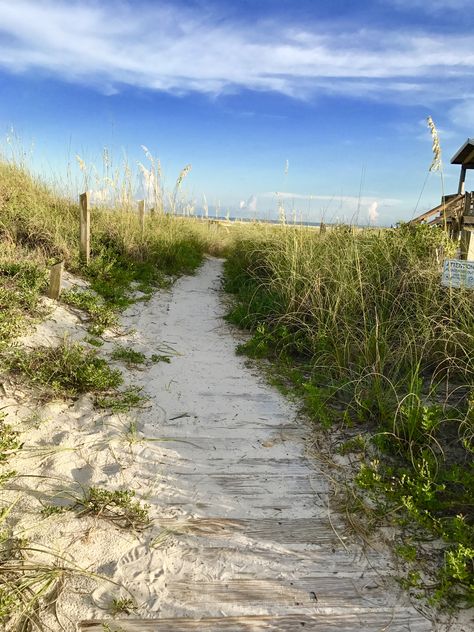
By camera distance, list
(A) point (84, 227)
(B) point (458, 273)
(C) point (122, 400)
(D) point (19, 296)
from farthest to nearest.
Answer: (A) point (84, 227) < (D) point (19, 296) < (B) point (458, 273) < (C) point (122, 400)

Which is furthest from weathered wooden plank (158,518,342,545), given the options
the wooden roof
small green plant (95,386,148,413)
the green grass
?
the wooden roof

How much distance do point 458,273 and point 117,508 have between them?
3.16 metres

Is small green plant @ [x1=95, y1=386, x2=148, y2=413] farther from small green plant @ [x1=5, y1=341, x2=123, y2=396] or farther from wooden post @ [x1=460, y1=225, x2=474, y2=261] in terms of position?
wooden post @ [x1=460, y1=225, x2=474, y2=261]

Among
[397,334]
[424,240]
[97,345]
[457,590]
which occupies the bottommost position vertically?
[457,590]

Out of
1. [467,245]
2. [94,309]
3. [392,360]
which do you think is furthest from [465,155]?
[94,309]

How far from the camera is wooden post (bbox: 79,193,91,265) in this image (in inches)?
242

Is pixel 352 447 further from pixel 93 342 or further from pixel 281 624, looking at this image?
pixel 93 342

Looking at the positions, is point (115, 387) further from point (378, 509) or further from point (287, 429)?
point (378, 509)

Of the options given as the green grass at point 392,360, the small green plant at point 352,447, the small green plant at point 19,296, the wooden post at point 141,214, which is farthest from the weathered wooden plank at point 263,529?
the wooden post at point 141,214

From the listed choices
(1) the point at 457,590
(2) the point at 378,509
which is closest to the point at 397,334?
(2) the point at 378,509

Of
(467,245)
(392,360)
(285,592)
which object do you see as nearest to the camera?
(285,592)

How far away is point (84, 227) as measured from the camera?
6180mm

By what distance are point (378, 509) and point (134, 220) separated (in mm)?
7210

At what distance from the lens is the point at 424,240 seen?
4.75 meters
